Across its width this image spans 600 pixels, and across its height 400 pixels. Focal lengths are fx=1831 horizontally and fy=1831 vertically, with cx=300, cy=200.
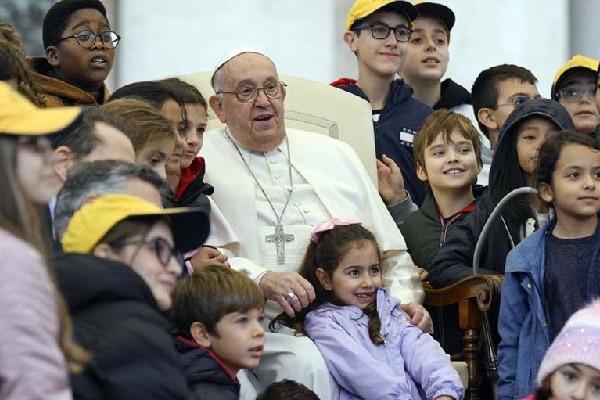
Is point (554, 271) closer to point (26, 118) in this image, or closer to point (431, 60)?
point (431, 60)

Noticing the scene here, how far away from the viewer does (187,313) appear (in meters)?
5.70

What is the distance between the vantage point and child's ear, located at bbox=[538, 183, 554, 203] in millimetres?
6688

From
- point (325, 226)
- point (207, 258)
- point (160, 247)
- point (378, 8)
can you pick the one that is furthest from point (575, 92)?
point (160, 247)

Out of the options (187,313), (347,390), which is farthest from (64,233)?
(347,390)

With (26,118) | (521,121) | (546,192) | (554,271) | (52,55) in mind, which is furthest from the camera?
(52,55)

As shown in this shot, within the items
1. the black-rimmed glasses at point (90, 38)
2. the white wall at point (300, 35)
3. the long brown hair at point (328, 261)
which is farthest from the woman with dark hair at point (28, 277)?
the white wall at point (300, 35)

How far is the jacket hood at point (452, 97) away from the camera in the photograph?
29.6 ft

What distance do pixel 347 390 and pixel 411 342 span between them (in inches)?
11.8

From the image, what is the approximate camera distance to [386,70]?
27.5 ft

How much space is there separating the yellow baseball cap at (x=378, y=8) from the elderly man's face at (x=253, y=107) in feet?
3.95

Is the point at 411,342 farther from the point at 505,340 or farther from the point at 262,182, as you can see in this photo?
the point at 262,182

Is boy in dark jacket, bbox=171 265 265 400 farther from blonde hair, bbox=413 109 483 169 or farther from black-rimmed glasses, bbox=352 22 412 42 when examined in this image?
black-rimmed glasses, bbox=352 22 412 42

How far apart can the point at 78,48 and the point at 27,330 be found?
14.7 ft

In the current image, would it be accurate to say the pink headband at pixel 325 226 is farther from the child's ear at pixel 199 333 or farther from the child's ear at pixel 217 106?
the child's ear at pixel 199 333
